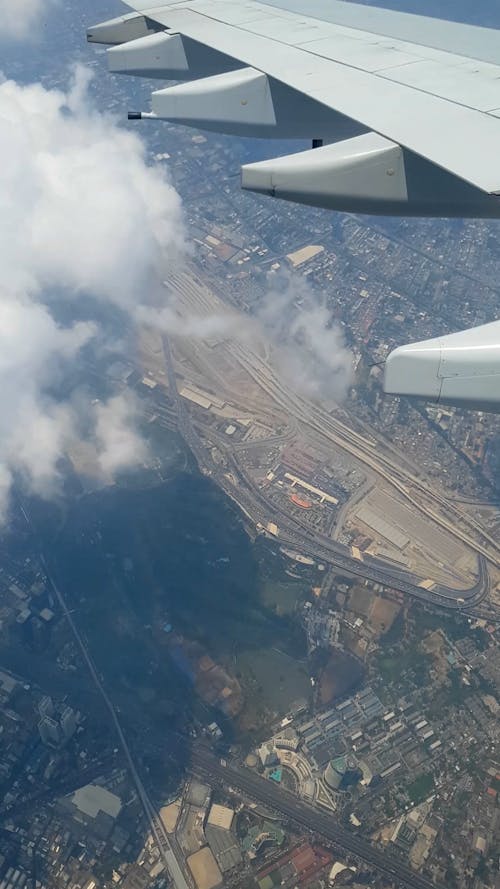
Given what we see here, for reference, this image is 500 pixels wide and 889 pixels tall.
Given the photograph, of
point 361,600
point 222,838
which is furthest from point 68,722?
point 361,600

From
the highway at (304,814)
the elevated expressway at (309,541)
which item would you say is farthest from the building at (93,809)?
the elevated expressway at (309,541)

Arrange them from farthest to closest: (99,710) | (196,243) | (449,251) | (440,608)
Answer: (196,243) < (449,251) < (440,608) < (99,710)

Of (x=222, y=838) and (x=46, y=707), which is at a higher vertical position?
(x=46, y=707)

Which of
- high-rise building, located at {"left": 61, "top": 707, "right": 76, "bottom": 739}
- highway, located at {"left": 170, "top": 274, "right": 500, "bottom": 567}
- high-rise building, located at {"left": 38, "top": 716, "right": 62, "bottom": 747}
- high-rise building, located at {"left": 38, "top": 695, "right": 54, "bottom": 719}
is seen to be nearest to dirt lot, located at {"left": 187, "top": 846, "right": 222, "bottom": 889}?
high-rise building, located at {"left": 61, "top": 707, "right": 76, "bottom": 739}

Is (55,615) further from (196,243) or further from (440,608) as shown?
(196,243)

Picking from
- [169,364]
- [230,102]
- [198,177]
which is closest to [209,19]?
[230,102]

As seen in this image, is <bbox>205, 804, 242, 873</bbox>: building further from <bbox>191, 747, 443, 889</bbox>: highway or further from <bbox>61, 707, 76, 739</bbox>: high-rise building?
<bbox>61, 707, 76, 739</bbox>: high-rise building

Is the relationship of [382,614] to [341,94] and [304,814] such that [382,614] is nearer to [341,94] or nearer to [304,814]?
[304,814]
